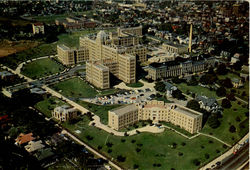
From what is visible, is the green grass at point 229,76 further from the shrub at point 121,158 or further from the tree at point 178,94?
the shrub at point 121,158

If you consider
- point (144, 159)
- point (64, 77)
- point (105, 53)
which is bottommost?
point (144, 159)

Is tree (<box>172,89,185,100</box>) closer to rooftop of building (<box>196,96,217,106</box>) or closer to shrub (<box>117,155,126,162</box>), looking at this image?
rooftop of building (<box>196,96,217,106</box>)

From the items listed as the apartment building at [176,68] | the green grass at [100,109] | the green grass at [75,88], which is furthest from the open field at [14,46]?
the green grass at [100,109]

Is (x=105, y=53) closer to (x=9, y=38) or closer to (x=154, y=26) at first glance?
(x=9, y=38)

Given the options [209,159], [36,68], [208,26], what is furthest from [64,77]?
[208,26]

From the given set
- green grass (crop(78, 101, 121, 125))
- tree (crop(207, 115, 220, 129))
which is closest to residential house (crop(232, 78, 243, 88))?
tree (crop(207, 115, 220, 129))

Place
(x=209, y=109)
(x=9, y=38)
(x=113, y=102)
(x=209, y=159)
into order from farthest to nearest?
(x=9, y=38) → (x=113, y=102) → (x=209, y=109) → (x=209, y=159)
